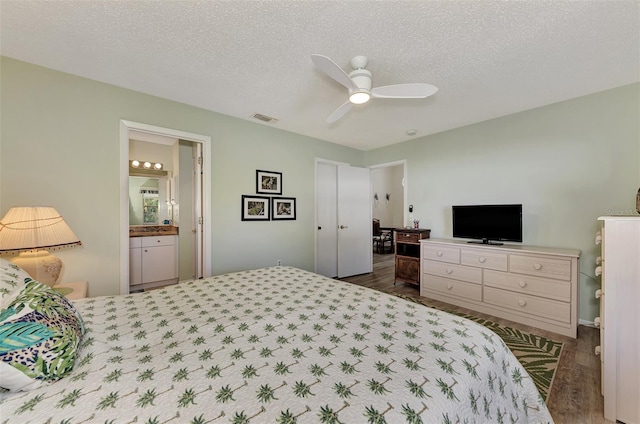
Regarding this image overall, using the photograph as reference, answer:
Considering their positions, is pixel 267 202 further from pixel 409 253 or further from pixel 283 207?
pixel 409 253

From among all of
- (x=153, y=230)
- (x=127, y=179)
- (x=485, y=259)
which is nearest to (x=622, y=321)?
(x=485, y=259)

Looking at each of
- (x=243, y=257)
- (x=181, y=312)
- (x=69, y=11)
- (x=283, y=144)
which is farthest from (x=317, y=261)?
(x=69, y=11)

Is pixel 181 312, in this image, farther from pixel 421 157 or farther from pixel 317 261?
pixel 421 157

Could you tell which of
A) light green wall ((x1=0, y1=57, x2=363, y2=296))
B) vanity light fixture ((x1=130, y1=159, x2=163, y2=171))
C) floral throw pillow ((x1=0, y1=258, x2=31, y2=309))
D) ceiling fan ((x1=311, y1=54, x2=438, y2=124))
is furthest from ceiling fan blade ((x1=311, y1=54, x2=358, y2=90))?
vanity light fixture ((x1=130, y1=159, x2=163, y2=171))

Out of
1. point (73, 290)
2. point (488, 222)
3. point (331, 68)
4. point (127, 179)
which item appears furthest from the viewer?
point (488, 222)

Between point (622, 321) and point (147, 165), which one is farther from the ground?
point (147, 165)

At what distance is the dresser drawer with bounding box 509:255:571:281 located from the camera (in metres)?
2.47

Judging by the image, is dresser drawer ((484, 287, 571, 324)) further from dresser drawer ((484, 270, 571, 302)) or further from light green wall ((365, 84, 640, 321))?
light green wall ((365, 84, 640, 321))

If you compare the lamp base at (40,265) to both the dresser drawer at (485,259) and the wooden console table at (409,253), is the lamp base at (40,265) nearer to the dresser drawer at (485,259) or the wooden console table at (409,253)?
the wooden console table at (409,253)

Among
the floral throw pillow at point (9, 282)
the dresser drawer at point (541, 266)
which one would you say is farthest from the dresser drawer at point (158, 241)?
the dresser drawer at point (541, 266)

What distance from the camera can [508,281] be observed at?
2822mm

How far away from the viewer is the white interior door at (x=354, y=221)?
454cm

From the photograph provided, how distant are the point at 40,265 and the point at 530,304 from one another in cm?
451

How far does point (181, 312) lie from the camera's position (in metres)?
1.45
